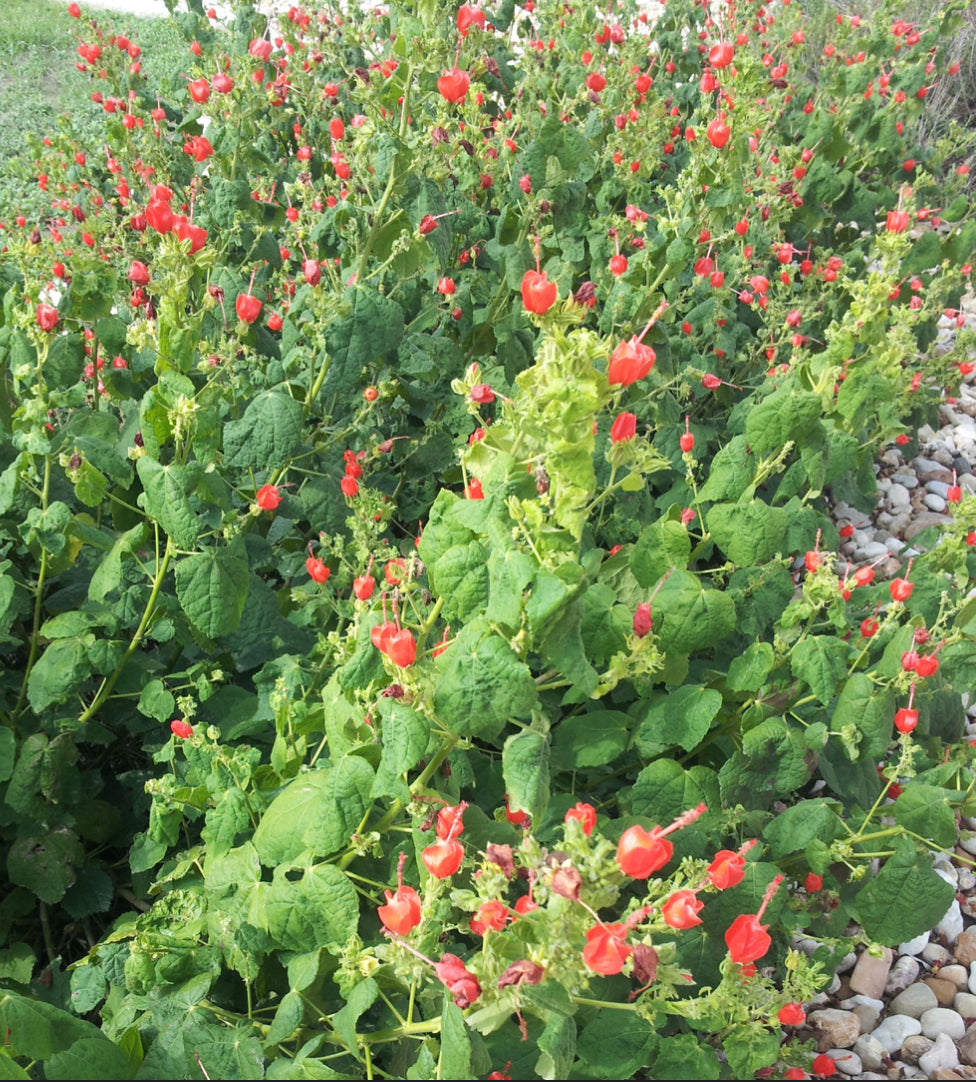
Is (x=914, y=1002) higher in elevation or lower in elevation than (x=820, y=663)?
lower

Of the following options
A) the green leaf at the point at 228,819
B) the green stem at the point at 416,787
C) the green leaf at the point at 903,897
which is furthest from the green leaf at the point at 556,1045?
the green leaf at the point at 903,897

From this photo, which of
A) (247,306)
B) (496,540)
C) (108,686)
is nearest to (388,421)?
(247,306)

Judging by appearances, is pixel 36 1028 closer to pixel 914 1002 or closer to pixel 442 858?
pixel 442 858

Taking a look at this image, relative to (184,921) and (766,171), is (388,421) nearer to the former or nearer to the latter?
(184,921)

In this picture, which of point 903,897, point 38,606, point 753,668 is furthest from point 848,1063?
point 38,606

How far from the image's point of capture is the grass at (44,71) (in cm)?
602

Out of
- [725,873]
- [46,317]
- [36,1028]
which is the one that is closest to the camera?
[725,873]

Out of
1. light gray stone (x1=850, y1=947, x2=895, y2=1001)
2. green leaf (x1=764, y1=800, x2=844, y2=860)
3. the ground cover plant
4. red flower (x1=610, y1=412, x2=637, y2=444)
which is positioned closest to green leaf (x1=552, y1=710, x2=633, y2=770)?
the ground cover plant

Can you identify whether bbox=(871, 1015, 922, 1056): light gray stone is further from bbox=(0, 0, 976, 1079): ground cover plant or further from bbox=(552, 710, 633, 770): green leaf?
bbox=(552, 710, 633, 770): green leaf

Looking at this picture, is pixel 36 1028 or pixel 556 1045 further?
pixel 36 1028

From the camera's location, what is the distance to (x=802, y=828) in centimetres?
177

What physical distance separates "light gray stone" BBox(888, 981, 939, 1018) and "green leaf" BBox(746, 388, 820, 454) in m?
1.39

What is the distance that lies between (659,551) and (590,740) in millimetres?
383

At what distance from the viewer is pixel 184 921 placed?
5.11 feet
